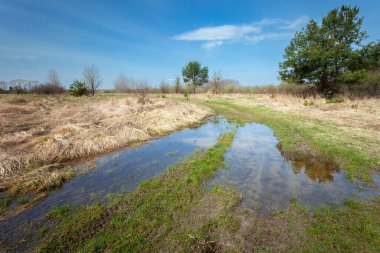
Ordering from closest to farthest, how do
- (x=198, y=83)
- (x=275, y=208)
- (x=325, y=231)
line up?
(x=325, y=231), (x=275, y=208), (x=198, y=83)

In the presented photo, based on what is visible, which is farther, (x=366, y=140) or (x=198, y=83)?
(x=198, y=83)

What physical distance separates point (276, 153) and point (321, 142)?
92.5 inches

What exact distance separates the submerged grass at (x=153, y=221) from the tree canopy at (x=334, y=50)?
76.9ft

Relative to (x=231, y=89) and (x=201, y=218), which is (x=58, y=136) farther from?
(x=231, y=89)

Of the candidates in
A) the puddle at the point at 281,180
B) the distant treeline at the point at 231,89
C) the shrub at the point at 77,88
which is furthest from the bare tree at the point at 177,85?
the puddle at the point at 281,180

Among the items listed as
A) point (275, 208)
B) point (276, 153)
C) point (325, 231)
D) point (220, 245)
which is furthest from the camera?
point (276, 153)

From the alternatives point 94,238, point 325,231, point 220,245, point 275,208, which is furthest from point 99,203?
point 325,231

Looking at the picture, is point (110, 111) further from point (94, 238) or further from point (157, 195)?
point (94, 238)

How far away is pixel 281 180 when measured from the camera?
6203 mm

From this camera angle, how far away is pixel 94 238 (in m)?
3.79

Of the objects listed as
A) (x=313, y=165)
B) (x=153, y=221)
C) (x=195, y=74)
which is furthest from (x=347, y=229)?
(x=195, y=74)

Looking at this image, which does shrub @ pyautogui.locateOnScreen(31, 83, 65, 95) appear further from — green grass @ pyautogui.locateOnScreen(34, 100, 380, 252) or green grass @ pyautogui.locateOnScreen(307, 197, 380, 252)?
green grass @ pyautogui.locateOnScreen(307, 197, 380, 252)

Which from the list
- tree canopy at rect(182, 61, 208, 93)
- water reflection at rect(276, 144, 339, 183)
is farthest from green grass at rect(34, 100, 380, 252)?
tree canopy at rect(182, 61, 208, 93)

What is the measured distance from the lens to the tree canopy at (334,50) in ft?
72.0
